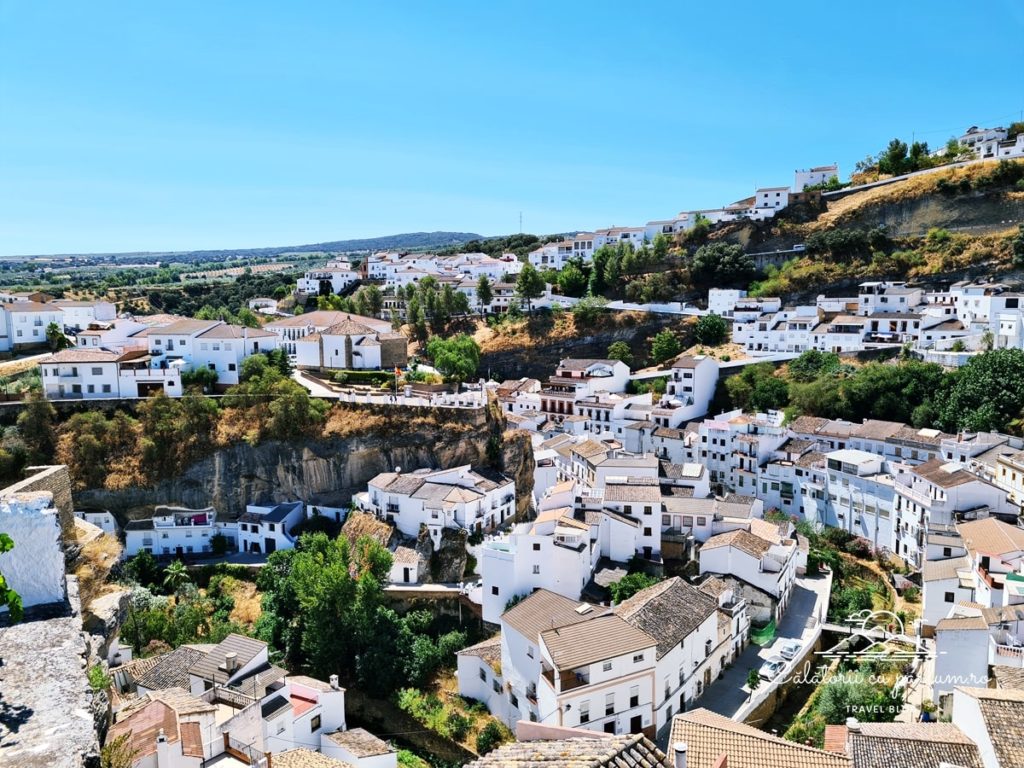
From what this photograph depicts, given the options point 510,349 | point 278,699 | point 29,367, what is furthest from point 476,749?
point 510,349

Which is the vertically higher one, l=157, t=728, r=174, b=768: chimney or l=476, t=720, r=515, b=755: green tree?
l=157, t=728, r=174, b=768: chimney

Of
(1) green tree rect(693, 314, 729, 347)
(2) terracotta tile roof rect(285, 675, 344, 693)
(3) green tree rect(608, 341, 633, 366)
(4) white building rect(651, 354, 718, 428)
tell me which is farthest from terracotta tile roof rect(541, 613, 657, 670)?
(1) green tree rect(693, 314, 729, 347)

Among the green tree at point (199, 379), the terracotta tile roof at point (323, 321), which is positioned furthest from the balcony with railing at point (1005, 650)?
the terracotta tile roof at point (323, 321)

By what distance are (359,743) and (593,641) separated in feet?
20.0

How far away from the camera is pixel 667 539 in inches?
1070

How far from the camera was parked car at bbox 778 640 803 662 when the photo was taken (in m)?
21.9

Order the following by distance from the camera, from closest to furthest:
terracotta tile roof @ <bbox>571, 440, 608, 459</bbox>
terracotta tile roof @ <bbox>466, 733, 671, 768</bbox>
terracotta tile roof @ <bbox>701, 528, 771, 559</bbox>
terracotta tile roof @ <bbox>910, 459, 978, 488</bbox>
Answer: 1. terracotta tile roof @ <bbox>466, 733, 671, 768</bbox>
2. terracotta tile roof @ <bbox>701, 528, 771, 559</bbox>
3. terracotta tile roof @ <bbox>910, 459, 978, 488</bbox>
4. terracotta tile roof @ <bbox>571, 440, 608, 459</bbox>

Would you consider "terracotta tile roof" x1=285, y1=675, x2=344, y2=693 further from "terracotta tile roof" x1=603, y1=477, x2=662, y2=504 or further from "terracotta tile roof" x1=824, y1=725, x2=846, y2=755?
"terracotta tile roof" x1=603, y1=477, x2=662, y2=504

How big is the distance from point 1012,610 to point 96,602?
2009cm

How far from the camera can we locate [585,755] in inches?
389

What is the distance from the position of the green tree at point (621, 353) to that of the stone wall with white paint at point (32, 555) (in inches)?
1766

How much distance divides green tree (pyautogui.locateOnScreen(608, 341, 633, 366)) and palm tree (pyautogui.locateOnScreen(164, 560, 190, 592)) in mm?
30810

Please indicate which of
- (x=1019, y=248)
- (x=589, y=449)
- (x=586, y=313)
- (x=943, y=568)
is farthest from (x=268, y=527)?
(x=1019, y=248)

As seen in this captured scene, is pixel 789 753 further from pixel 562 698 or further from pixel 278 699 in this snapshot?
pixel 278 699
